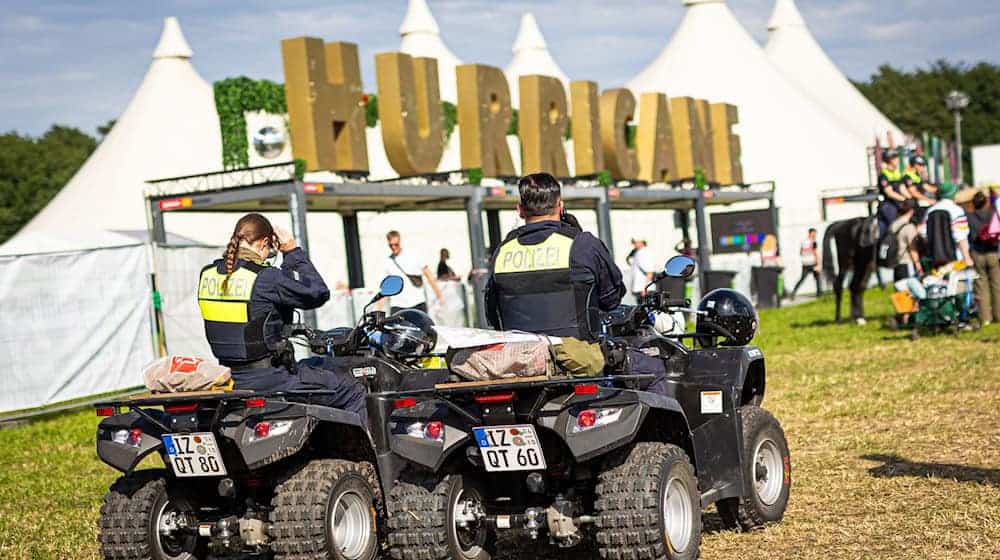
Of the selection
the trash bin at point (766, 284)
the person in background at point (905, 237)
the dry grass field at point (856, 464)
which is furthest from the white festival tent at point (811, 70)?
the dry grass field at point (856, 464)

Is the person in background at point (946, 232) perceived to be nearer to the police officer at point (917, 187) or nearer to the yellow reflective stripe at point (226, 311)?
the police officer at point (917, 187)

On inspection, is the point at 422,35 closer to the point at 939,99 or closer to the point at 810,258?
the point at 810,258

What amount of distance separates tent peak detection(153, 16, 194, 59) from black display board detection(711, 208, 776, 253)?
2036cm

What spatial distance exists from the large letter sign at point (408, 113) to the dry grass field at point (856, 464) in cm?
808

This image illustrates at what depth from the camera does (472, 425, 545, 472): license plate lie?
228 inches

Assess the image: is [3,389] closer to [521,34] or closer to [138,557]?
[138,557]

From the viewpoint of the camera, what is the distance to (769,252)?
34.6m

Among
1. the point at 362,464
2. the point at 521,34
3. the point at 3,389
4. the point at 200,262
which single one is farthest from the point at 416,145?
the point at 521,34

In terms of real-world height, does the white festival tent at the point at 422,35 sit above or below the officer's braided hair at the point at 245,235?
above

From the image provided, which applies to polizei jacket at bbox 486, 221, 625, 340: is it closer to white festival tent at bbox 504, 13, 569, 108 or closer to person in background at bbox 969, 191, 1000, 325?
person in background at bbox 969, 191, 1000, 325

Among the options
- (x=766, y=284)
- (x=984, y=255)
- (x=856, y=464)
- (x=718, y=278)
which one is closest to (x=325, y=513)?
(x=856, y=464)

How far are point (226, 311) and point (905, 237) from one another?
14.4m

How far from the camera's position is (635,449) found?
6047 millimetres

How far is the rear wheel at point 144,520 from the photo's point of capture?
21.4 ft
